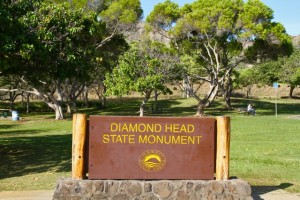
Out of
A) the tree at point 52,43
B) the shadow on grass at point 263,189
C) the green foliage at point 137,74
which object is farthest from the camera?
the green foliage at point 137,74

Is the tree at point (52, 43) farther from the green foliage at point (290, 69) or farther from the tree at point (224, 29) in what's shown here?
the green foliage at point (290, 69)

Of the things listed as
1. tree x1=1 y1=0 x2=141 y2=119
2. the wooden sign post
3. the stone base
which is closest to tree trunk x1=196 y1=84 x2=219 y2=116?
tree x1=1 y1=0 x2=141 y2=119

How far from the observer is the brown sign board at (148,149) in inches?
325

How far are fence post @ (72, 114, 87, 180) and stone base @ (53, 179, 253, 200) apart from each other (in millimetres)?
211

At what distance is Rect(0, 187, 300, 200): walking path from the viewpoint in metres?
8.98

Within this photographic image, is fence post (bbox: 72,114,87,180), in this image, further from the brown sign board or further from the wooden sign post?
the brown sign board

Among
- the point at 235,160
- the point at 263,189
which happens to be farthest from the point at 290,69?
the point at 263,189

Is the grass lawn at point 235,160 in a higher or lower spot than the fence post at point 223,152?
lower

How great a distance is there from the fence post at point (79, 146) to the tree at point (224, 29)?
29267 mm

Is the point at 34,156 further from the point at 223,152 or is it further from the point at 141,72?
the point at 141,72

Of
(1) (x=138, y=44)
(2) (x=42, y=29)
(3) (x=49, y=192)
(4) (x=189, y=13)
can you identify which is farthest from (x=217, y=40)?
(3) (x=49, y=192)

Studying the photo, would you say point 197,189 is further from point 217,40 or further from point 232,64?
point 232,64

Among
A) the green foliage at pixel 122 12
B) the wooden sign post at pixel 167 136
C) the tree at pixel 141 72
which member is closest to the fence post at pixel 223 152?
Result: the wooden sign post at pixel 167 136

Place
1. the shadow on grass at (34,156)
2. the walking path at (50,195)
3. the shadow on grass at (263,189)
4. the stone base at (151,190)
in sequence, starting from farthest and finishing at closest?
the shadow on grass at (34,156) → the shadow on grass at (263,189) → the walking path at (50,195) → the stone base at (151,190)
